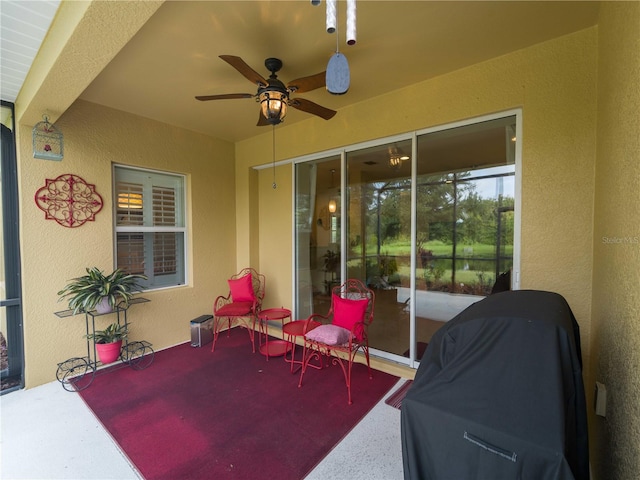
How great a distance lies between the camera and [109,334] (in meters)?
2.93

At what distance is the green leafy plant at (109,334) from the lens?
288 centimetres

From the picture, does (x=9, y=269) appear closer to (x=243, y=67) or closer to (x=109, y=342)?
(x=109, y=342)

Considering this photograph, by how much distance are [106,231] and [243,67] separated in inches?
96.6

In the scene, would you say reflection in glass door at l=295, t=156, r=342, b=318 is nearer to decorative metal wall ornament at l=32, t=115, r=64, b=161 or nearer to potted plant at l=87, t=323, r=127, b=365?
potted plant at l=87, t=323, r=127, b=365

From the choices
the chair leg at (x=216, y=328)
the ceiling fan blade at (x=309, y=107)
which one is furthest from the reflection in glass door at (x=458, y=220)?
the chair leg at (x=216, y=328)

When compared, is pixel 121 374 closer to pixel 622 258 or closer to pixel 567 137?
→ pixel 622 258

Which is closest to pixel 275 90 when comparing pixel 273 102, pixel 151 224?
pixel 273 102

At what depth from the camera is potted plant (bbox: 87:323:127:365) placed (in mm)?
2836

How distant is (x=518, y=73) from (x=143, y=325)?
4.42 m

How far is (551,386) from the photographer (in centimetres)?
91

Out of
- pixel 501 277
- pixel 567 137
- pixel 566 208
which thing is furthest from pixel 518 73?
pixel 501 277

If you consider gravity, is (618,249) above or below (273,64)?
below

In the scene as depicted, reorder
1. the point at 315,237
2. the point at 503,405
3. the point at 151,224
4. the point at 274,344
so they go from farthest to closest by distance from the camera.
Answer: the point at 315,237 → the point at 274,344 → the point at 151,224 → the point at 503,405

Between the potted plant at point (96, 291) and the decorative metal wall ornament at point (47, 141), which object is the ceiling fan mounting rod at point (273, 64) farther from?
the potted plant at point (96, 291)
